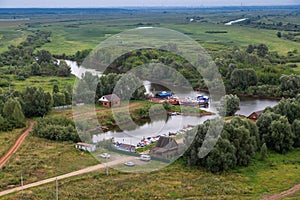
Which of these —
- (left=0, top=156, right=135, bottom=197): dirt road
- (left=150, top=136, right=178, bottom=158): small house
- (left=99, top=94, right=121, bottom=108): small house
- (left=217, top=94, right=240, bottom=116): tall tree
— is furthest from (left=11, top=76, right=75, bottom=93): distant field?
(left=0, top=156, right=135, bottom=197): dirt road

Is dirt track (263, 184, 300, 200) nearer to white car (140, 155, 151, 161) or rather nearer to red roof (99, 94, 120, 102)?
white car (140, 155, 151, 161)

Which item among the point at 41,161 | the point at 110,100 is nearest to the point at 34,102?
the point at 110,100

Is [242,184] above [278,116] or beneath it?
beneath

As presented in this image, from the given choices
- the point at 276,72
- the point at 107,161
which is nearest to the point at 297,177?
the point at 107,161

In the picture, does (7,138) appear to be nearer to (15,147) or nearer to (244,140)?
(15,147)

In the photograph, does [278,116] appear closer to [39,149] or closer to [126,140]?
[126,140]

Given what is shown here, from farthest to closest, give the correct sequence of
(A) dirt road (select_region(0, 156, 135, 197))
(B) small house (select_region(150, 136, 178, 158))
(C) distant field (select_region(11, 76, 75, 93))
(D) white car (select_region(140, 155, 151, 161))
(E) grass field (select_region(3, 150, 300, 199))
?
(C) distant field (select_region(11, 76, 75, 93)) → (B) small house (select_region(150, 136, 178, 158)) → (D) white car (select_region(140, 155, 151, 161)) → (A) dirt road (select_region(0, 156, 135, 197)) → (E) grass field (select_region(3, 150, 300, 199))
